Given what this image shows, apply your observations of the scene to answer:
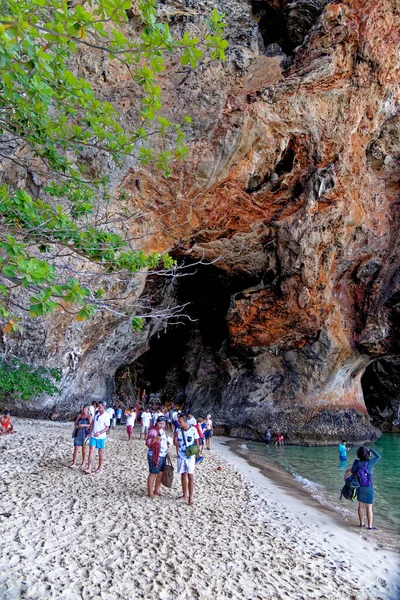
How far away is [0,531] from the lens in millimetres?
4172

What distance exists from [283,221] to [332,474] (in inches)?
414

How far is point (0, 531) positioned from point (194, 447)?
2771 millimetres

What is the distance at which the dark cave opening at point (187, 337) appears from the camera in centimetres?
2181

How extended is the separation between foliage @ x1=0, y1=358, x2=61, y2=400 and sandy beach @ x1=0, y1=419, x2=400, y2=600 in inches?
238

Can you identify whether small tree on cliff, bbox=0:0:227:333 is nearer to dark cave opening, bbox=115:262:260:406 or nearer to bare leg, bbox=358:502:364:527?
bare leg, bbox=358:502:364:527

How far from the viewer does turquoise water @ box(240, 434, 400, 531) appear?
7848 mm

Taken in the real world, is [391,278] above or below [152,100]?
above

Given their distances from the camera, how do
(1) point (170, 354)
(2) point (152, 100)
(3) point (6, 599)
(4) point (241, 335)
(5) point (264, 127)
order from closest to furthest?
(3) point (6, 599), (2) point (152, 100), (5) point (264, 127), (4) point (241, 335), (1) point (170, 354)

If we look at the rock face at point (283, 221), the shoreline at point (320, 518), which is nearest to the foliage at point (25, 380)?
the rock face at point (283, 221)

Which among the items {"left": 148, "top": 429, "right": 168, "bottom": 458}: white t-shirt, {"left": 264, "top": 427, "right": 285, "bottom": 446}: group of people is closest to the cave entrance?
{"left": 264, "top": 427, "right": 285, "bottom": 446}: group of people

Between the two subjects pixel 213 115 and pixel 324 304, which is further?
pixel 324 304

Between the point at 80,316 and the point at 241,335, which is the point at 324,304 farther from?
the point at 80,316

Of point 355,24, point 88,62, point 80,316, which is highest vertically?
point 355,24

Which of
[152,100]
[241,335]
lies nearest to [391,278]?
[241,335]
